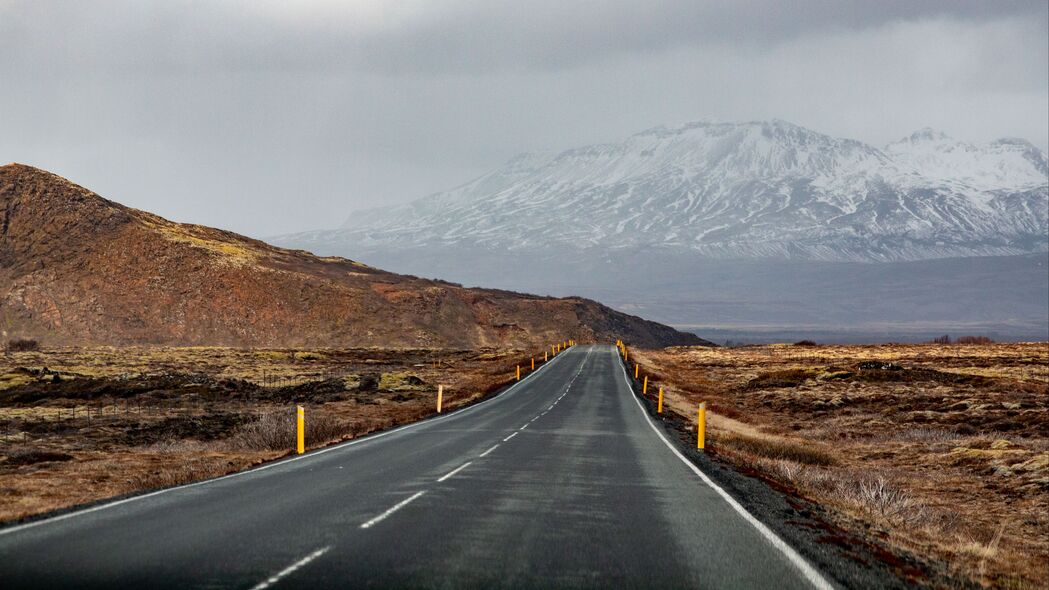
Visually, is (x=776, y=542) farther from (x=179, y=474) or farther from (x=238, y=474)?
(x=179, y=474)

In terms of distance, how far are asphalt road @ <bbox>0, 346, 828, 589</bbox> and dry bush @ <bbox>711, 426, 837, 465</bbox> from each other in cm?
754

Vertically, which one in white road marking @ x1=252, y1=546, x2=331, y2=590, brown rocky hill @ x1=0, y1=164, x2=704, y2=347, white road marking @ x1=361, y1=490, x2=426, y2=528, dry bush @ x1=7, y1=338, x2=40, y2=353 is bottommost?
white road marking @ x1=361, y1=490, x2=426, y2=528

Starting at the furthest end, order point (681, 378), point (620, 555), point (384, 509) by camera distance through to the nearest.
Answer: point (681, 378), point (384, 509), point (620, 555)

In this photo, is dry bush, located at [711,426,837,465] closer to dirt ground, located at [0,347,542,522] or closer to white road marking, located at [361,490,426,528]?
dirt ground, located at [0,347,542,522]

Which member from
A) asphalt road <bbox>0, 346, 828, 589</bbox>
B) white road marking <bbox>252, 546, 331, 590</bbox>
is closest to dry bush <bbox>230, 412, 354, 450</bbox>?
asphalt road <bbox>0, 346, 828, 589</bbox>

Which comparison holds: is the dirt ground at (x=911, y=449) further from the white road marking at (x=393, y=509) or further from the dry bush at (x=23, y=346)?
the dry bush at (x=23, y=346)

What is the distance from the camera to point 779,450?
25922 millimetres

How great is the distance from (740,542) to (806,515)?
319 cm

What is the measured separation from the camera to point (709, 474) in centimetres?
1702

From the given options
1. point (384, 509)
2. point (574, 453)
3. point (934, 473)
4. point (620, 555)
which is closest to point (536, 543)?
point (620, 555)

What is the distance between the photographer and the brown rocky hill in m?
101

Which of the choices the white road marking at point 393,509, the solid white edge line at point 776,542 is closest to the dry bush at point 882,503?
the solid white edge line at point 776,542

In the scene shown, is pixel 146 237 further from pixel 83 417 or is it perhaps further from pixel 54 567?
pixel 54 567

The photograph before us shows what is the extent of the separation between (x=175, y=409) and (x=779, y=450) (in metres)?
26.6
